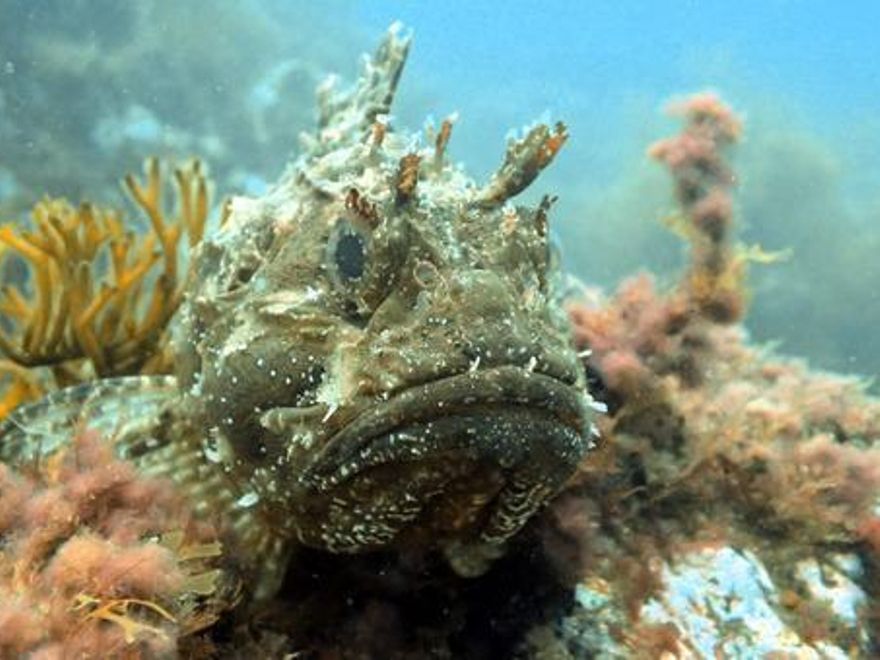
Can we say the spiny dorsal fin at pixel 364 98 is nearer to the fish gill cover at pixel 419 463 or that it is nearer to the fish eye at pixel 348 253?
the fish gill cover at pixel 419 463

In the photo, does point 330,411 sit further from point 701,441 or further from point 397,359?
point 701,441

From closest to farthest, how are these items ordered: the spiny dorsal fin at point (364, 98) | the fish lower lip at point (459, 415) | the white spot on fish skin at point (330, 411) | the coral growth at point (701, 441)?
the fish lower lip at point (459, 415)
the white spot on fish skin at point (330, 411)
the coral growth at point (701, 441)
the spiny dorsal fin at point (364, 98)

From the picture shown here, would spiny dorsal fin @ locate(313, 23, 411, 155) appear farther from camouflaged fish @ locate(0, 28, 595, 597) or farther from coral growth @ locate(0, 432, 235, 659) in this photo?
coral growth @ locate(0, 432, 235, 659)

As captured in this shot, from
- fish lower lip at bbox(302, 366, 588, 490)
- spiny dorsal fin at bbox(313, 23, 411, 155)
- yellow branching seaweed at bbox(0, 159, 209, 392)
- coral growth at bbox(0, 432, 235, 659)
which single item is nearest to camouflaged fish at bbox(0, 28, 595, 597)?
fish lower lip at bbox(302, 366, 588, 490)

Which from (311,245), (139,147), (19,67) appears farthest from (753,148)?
(311,245)

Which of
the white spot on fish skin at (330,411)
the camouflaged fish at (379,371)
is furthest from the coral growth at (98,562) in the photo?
the white spot on fish skin at (330,411)

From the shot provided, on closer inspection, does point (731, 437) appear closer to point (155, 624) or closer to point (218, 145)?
point (155, 624)
